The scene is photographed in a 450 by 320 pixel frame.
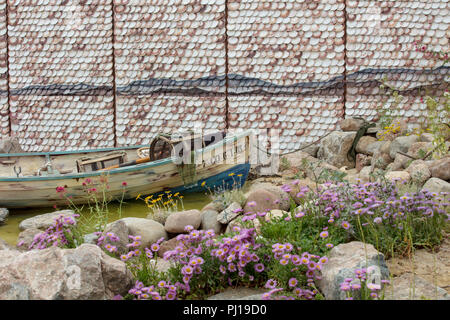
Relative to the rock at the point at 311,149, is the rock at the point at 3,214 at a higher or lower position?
lower

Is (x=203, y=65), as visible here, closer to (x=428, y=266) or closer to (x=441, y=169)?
(x=441, y=169)

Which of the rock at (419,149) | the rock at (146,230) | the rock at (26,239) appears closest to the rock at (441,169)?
the rock at (419,149)

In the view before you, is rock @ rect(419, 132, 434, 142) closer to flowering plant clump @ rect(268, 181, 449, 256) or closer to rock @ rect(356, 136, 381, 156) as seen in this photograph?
rock @ rect(356, 136, 381, 156)

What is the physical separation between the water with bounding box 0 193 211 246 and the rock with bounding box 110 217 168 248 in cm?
158

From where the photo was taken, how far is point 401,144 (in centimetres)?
806

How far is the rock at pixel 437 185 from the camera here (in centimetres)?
582

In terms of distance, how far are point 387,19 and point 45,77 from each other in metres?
6.05

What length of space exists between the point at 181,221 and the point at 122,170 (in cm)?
201

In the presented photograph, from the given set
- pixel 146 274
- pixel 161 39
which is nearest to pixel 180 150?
pixel 161 39

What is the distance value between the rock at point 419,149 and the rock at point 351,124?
1.33m

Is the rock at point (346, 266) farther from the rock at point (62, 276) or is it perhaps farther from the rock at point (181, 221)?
the rock at point (181, 221)

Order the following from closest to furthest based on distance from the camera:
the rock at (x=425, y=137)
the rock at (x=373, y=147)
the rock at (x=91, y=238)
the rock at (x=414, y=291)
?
1. the rock at (x=414, y=291)
2. the rock at (x=91, y=238)
3. the rock at (x=425, y=137)
4. the rock at (x=373, y=147)

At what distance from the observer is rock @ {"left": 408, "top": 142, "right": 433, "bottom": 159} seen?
293 inches

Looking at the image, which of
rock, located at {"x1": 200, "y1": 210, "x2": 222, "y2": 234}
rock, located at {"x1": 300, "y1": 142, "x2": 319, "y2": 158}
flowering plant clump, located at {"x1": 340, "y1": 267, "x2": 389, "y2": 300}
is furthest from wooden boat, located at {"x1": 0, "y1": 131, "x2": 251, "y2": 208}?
flowering plant clump, located at {"x1": 340, "y1": 267, "x2": 389, "y2": 300}
